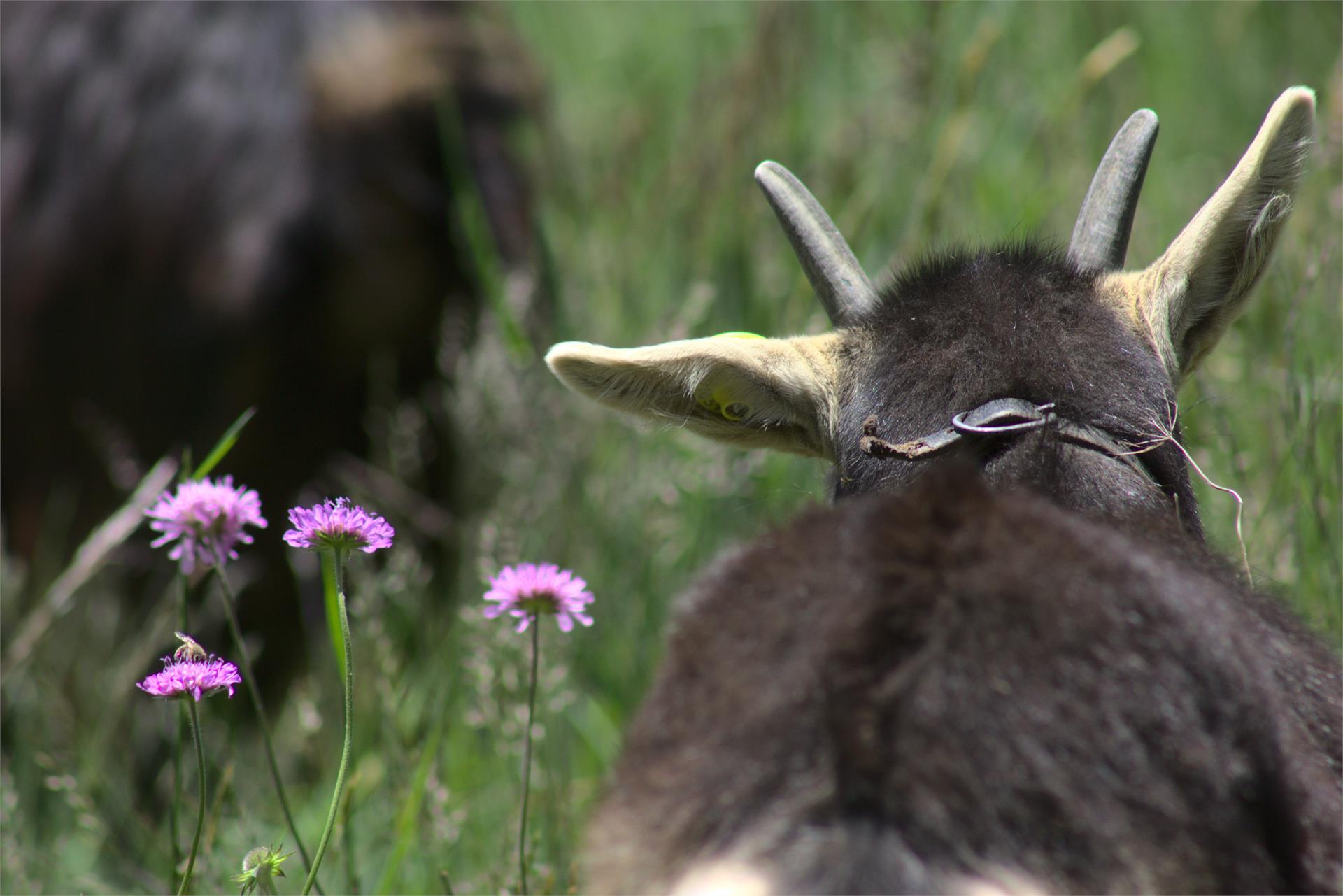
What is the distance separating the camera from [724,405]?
2.47 metres

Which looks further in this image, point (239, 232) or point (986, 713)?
point (239, 232)

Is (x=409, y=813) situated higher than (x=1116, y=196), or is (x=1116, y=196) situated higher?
(x=1116, y=196)

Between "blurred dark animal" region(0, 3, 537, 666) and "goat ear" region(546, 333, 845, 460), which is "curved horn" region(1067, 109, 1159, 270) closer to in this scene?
"goat ear" region(546, 333, 845, 460)

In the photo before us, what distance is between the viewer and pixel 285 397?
4406mm

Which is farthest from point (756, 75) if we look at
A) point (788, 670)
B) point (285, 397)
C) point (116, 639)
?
point (788, 670)

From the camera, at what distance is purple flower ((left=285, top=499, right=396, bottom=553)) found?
1.83 m

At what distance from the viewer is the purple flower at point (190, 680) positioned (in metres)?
1.76

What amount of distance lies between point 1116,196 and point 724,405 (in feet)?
2.98

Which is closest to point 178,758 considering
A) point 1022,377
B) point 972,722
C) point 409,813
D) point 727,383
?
point 409,813

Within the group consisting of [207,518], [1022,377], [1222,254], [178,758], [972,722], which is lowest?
[972,722]

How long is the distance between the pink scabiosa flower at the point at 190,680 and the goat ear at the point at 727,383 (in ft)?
2.45

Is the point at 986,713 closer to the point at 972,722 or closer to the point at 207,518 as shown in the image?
the point at 972,722

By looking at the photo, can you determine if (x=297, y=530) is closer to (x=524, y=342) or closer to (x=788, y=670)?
(x=788, y=670)

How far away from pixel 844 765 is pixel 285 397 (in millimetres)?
3427
